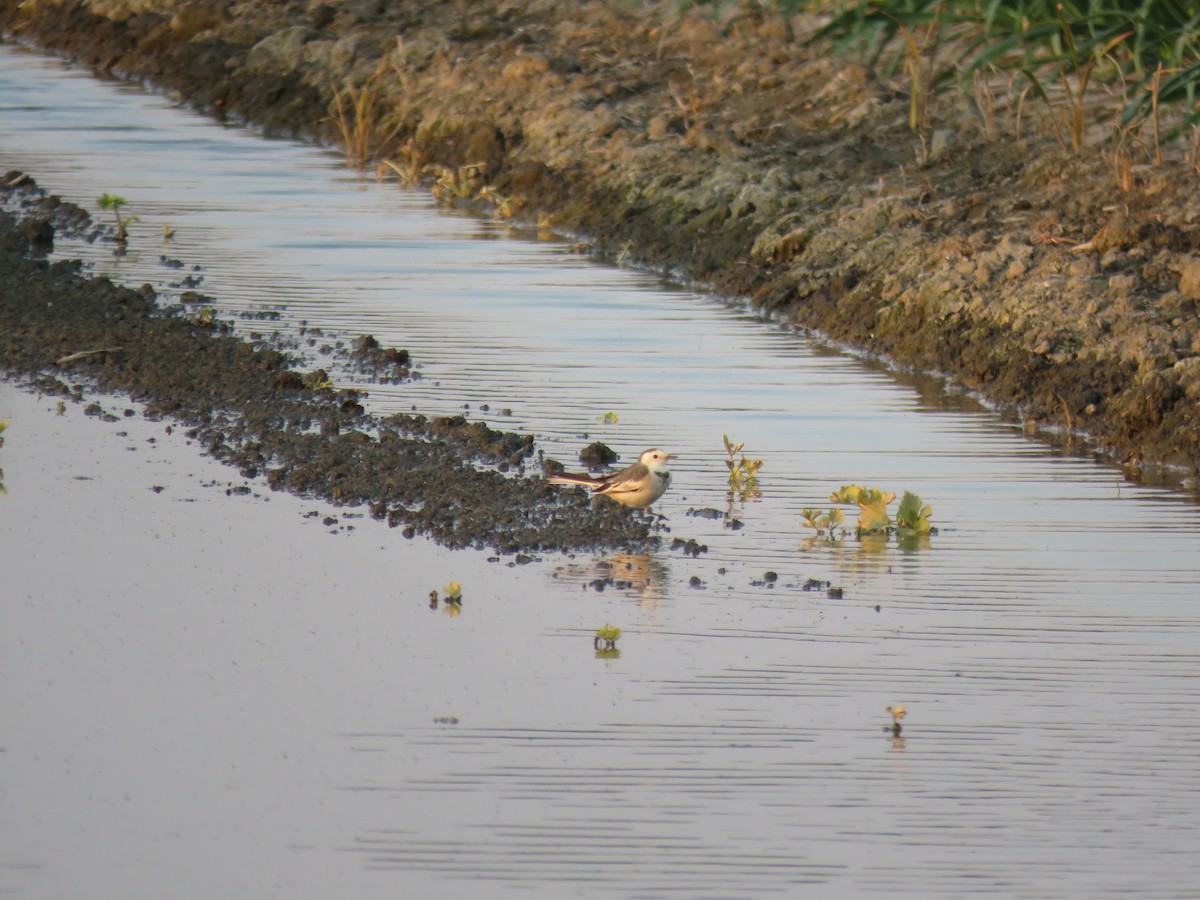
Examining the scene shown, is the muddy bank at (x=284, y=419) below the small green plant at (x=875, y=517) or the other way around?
below

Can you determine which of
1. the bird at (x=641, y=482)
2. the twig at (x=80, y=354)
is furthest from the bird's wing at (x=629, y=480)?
the twig at (x=80, y=354)

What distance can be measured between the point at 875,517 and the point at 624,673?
1890mm

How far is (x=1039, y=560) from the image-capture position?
864cm

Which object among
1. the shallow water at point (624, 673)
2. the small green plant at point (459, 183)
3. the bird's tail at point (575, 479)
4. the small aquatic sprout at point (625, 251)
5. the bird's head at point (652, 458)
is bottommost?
the shallow water at point (624, 673)

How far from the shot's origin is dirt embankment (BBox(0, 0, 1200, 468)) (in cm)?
1155

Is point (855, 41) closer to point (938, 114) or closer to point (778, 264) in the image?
point (938, 114)

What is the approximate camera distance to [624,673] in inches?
290

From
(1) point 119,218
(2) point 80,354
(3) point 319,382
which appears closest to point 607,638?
(3) point 319,382

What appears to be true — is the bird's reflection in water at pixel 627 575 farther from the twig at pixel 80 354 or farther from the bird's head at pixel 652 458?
the twig at pixel 80 354

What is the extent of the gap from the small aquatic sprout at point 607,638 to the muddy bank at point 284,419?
1.15m

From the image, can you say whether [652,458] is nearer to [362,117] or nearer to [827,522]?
[827,522]

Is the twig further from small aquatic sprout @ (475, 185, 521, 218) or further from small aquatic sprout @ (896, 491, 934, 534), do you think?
small aquatic sprout @ (475, 185, 521, 218)

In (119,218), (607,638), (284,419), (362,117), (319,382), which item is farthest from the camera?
(362,117)

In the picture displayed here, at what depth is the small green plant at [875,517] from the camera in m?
8.90
